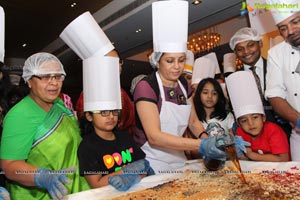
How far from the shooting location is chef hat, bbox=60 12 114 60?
1749 millimetres

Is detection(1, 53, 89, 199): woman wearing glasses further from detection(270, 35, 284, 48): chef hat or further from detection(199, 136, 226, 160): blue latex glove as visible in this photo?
detection(270, 35, 284, 48): chef hat

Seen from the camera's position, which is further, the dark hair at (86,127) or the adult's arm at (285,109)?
the adult's arm at (285,109)

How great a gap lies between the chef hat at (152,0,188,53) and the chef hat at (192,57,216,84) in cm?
128

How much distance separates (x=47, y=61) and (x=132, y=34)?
4.83m

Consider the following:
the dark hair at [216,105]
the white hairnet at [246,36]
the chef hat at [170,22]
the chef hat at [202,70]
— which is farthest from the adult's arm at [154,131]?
the chef hat at [202,70]

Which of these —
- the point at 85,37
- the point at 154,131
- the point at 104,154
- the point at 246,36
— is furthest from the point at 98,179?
the point at 246,36

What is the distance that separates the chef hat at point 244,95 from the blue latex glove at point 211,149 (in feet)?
2.09

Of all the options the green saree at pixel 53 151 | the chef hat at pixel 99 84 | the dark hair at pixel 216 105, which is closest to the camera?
the green saree at pixel 53 151

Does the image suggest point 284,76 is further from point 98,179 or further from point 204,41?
point 204,41

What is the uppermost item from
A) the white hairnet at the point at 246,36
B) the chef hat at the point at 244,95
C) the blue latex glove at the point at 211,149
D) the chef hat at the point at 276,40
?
the chef hat at the point at 276,40

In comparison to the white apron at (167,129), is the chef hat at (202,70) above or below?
above

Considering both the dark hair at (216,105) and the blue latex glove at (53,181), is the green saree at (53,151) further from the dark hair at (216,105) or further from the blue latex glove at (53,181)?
the dark hair at (216,105)

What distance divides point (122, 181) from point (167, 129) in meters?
0.48

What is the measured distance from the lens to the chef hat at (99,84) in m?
1.53
